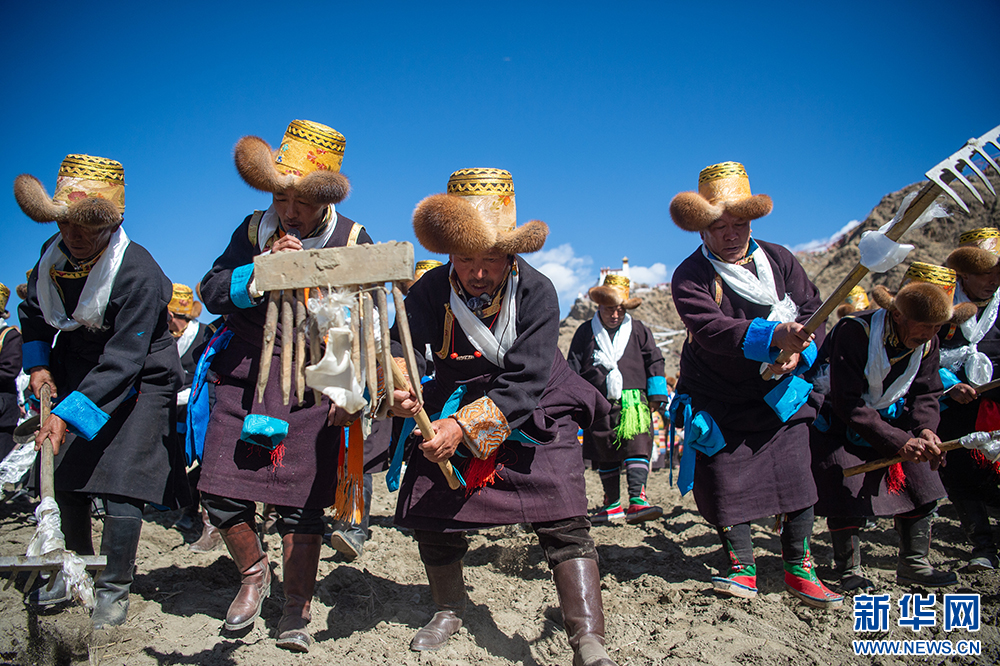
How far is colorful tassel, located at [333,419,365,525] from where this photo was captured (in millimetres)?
2883

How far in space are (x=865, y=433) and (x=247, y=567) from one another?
3.37 meters

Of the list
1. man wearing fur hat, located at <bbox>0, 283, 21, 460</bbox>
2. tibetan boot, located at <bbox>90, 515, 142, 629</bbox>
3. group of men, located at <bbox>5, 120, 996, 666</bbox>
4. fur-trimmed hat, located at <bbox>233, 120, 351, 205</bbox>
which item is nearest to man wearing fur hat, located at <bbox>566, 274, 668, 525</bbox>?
group of men, located at <bbox>5, 120, 996, 666</bbox>

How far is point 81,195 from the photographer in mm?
3084

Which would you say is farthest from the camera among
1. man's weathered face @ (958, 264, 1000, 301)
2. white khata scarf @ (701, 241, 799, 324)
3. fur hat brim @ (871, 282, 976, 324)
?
man's weathered face @ (958, 264, 1000, 301)

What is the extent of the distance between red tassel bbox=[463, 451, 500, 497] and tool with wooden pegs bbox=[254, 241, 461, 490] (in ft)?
2.29

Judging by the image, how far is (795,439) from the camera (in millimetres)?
3486

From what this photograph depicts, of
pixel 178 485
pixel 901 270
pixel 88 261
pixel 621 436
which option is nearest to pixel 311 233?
pixel 88 261

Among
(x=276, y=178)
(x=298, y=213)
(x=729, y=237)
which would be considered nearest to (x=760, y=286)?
(x=729, y=237)

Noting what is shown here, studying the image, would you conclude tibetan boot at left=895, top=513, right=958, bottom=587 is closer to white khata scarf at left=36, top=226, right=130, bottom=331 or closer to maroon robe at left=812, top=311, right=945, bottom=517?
maroon robe at left=812, top=311, right=945, bottom=517

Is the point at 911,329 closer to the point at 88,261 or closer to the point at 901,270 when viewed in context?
the point at 88,261

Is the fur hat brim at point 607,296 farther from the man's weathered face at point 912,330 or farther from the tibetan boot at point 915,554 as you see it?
the tibetan boot at point 915,554

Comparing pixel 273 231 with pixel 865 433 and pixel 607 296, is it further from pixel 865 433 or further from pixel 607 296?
pixel 607 296

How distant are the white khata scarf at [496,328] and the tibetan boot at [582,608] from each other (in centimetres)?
93

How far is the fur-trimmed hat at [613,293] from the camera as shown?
6277 mm
